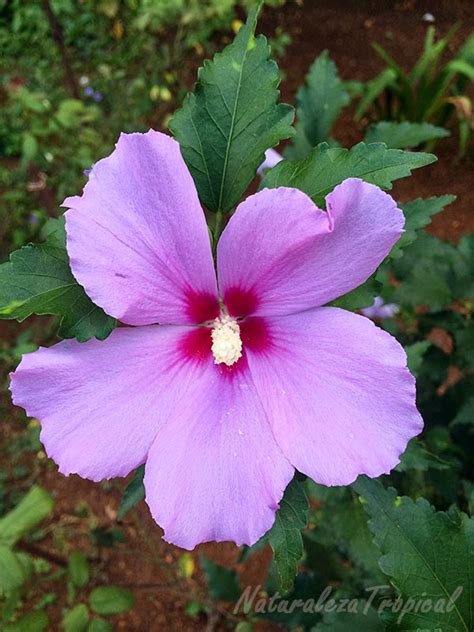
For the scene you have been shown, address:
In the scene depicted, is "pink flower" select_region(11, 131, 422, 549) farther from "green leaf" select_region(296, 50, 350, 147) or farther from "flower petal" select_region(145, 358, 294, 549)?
"green leaf" select_region(296, 50, 350, 147)

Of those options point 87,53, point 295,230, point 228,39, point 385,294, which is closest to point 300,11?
point 228,39

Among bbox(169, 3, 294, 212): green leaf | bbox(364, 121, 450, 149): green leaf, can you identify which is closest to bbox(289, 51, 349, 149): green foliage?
bbox(364, 121, 450, 149): green leaf

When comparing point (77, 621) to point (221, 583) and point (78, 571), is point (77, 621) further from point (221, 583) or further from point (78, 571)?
point (221, 583)

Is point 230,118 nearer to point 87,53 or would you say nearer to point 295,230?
point 295,230

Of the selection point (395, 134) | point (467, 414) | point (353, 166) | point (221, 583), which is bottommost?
point (221, 583)

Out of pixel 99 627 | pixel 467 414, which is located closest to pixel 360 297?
pixel 467 414

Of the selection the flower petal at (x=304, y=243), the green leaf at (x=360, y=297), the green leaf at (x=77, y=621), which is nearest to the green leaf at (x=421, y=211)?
Answer: the green leaf at (x=360, y=297)

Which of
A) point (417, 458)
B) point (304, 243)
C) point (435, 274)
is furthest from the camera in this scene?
point (435, 274)
